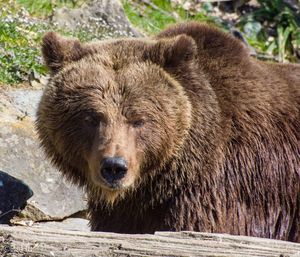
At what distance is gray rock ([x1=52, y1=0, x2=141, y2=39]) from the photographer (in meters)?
10.9

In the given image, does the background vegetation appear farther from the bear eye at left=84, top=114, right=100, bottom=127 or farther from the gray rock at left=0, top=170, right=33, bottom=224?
the bear eye at left=84, top=114, right=100, bottom=127

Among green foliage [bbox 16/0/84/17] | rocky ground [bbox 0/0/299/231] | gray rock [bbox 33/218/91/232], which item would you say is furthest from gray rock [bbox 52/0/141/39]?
gray rock [bbox 33/218/91/232]

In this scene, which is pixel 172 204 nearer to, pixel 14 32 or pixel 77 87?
pixel 77 87

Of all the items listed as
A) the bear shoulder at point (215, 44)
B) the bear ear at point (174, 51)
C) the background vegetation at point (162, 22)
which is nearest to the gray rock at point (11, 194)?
the bear ear at point (174, 51)

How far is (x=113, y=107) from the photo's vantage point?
5.95 m

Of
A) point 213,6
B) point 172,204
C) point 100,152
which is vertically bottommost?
point 213,6

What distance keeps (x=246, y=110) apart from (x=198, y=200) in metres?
Result: 0.79

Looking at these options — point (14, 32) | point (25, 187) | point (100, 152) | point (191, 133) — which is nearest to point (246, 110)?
point (191, 133)

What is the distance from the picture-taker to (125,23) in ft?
37.4

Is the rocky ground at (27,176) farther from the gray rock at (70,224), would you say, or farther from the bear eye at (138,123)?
the bear eye at (138,123)

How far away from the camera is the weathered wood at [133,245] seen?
4.65 m

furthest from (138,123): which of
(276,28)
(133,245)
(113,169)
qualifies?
(276,28)

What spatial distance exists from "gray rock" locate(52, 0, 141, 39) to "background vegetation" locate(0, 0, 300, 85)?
0.17 metres

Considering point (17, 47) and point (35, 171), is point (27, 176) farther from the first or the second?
point (17, 47)
